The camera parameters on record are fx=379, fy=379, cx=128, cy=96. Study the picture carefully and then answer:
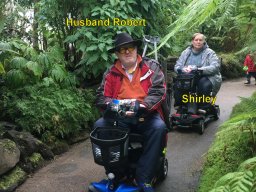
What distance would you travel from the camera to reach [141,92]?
13.8ft

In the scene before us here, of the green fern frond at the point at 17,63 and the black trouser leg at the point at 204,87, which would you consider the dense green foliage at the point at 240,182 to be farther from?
the black trouser leg at the point at 204,87

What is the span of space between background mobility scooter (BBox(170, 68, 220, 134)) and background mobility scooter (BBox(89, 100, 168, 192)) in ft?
8.06

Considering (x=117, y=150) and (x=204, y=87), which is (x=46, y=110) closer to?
(x=117, y=150)

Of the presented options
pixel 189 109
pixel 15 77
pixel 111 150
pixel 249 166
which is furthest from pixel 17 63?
pixel 249 166

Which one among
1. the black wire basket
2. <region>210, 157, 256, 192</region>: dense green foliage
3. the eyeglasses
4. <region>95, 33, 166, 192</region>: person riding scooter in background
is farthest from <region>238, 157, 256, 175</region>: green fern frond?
the eyeglasses

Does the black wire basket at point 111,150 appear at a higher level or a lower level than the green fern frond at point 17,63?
lower

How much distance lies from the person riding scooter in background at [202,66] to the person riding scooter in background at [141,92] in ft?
8.12

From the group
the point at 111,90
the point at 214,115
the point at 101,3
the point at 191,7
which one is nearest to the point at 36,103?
the point at 111,90

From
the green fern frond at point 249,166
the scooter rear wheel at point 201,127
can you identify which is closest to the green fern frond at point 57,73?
the scooter rear wheel at point 201,127

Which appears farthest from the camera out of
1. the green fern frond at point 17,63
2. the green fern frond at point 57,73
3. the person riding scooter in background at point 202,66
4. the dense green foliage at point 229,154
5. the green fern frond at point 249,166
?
the person riding scooter in background at point 202,66

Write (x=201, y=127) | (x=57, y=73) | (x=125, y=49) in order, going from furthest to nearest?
(x=201, y=127) → (x=57, y=73) → (x=125, y=49)

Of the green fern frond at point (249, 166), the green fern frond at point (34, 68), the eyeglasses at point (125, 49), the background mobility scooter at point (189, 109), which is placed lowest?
Answer: the background mobility scooter at point (189, 109)

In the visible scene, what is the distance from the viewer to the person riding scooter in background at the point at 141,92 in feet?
12.5

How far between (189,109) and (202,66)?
80 cm
